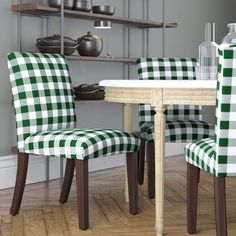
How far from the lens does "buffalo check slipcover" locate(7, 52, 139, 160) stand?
2.76m

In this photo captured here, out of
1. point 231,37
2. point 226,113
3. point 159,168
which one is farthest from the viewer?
point 231,37

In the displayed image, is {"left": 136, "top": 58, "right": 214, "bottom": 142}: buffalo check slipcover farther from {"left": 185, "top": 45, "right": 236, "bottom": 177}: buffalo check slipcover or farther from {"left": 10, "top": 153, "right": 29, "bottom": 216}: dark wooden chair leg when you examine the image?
{"left": 185, "top": 45, "right": 236, "bottom": 177}: buffalo check slipcover

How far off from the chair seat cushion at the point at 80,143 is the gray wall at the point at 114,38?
96 cm

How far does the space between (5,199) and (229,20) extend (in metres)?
3.84

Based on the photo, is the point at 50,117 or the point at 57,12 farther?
the point at 57,12

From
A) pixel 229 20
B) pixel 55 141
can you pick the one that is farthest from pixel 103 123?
pixel 229 20

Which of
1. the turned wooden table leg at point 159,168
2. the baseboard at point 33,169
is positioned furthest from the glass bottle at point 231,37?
the baseboard at point 33,169

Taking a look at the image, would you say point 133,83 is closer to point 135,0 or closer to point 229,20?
point 135,0

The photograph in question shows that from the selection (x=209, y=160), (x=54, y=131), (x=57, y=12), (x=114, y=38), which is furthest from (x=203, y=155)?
(x=114, y=38)

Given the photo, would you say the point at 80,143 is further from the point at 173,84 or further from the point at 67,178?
the point at 67,178

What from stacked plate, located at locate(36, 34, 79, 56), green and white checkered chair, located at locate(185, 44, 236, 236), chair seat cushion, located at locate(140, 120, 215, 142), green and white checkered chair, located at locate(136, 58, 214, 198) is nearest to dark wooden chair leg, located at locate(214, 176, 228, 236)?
green and white checkered chair, located at locate(185, 44, 236, 236)

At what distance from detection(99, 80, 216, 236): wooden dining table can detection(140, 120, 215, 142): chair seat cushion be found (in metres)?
0.65

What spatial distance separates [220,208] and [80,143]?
0.79 m

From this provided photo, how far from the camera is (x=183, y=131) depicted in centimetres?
337
